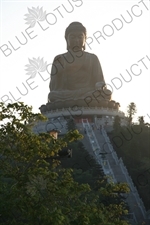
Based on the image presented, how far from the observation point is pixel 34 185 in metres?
6.63

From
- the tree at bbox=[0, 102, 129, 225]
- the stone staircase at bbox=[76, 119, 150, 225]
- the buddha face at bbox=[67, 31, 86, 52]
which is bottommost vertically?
the tree at bbox=[0, 102, 129, 225]

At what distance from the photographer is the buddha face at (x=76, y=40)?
32.3 meters

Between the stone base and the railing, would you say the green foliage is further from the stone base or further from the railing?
the stone base

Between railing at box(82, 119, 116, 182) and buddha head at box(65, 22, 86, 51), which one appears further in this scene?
buddha head at box(65, 22, 86, 51)

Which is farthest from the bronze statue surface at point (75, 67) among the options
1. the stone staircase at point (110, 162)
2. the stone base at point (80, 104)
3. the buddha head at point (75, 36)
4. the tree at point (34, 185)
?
the tree at point (34, 185)

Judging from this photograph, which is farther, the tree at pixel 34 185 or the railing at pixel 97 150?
the railing at pixel 97 150

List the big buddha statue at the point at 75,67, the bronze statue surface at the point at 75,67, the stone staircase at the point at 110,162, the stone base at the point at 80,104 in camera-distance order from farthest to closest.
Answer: the bronze statue surface at the point at 75,67
the big buddha statue at the point at 75,67
the stone base at the point at 80,104
the stone staircase at the point at 110,162

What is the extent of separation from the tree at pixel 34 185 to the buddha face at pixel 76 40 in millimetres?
25455

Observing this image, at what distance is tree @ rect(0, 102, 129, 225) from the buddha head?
25480mm

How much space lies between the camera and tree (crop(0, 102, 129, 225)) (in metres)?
6.54

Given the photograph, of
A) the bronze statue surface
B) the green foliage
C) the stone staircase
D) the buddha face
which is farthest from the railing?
the buddha face

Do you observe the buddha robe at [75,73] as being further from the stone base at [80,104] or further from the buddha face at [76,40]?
the stone base at [80,104]

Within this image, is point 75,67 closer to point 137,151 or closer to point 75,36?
point 75,36

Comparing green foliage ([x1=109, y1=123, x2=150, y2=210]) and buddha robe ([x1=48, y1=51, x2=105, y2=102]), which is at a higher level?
buddha robe ([x1=48, y1=51, x2=105, y2=102])
